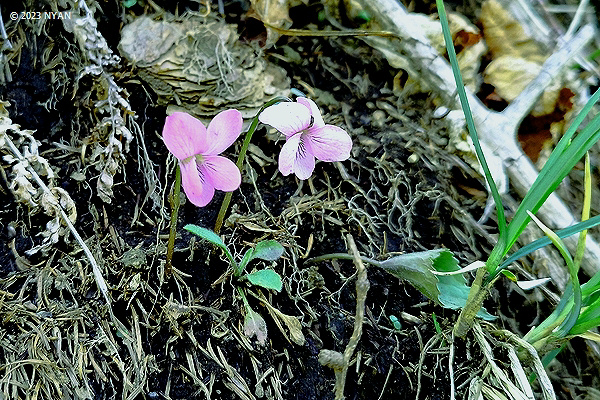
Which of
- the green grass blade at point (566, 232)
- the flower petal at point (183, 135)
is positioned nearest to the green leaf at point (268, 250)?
the flower petal at point (183, 135)

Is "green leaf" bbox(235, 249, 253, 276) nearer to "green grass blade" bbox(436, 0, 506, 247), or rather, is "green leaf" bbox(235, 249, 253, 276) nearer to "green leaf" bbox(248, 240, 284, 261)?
"green leaf" bbox(248, 240, 284, 261)

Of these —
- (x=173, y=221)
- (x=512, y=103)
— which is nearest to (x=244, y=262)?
(x=173, y=221)

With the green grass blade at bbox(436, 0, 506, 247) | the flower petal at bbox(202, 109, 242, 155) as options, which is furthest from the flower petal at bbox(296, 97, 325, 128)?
the green grass blade at bbox(436, 0, 506, 247)

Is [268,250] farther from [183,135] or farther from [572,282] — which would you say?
[572,282]

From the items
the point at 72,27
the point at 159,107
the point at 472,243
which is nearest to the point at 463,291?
the point at 472,243

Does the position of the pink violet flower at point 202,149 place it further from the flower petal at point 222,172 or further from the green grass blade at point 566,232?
the green grass blade at point 566,232

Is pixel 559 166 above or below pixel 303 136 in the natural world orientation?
above
